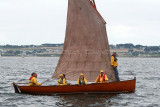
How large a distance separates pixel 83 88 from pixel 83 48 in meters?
3.90

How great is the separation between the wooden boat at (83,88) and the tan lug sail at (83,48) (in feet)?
3.43

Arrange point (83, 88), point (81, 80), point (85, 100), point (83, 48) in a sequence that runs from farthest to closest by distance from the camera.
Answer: point (83, 48) → point (83, 88) → point (81, 80) → point (85, 100)

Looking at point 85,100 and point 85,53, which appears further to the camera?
point 85,53

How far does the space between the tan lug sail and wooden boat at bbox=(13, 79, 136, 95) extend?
1.05 m

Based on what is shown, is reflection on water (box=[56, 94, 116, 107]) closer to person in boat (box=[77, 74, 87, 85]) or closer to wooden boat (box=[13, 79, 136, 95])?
wooden boat (box=[13, 79, 136, 95])

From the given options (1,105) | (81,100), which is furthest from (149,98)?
(1,105)

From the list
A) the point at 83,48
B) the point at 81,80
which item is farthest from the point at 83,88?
the point at 83,48

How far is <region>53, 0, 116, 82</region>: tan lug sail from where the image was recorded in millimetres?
29094

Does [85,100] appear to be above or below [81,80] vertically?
below

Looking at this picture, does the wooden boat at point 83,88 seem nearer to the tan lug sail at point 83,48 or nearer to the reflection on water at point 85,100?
the reflection on water at point 85,100

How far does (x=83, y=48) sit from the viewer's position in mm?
29547

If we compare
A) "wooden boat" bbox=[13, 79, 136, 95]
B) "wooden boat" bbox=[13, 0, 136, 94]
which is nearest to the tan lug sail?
"wooden boat" bbox=[13, 0, 136, 94]

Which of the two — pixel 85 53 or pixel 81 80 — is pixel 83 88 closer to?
pixel 81 80

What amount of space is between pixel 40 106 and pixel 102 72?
6.87 meters
